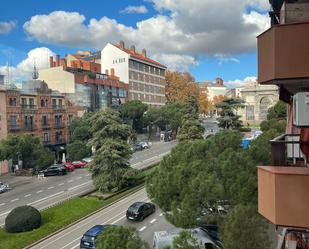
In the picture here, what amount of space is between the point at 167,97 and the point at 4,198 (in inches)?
3202

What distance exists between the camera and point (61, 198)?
33562 mm

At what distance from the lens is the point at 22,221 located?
25156 millimetres

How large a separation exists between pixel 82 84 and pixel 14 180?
29.5m

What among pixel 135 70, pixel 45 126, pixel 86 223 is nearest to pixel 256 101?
pixel 135 70

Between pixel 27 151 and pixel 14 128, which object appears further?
pixel 14 128

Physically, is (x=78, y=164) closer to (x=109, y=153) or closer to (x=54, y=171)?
(x=54, y=171)

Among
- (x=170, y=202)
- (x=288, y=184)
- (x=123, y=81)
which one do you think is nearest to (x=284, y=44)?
(x=288, y=184)

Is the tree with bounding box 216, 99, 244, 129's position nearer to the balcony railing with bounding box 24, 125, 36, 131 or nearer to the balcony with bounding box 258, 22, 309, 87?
the balcony railing with bounding box 24, 125, 36, 131

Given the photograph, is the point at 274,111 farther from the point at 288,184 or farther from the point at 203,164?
the point at 288,184

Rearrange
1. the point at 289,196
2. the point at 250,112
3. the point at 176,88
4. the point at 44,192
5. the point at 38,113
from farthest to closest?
the point at 176,88 → the point at 250,112 → the point at 38,113 → the point at 44,192 → the point at 289,196

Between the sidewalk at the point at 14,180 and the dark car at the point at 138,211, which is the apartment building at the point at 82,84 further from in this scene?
the dark car at the point at 138,211

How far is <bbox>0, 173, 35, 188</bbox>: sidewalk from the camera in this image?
1637 inches

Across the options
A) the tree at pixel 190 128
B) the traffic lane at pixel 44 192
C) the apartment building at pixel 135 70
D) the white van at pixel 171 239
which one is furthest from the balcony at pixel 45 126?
the white van at pixel 171 239

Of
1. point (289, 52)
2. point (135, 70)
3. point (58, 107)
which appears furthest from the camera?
point (135, 70)
